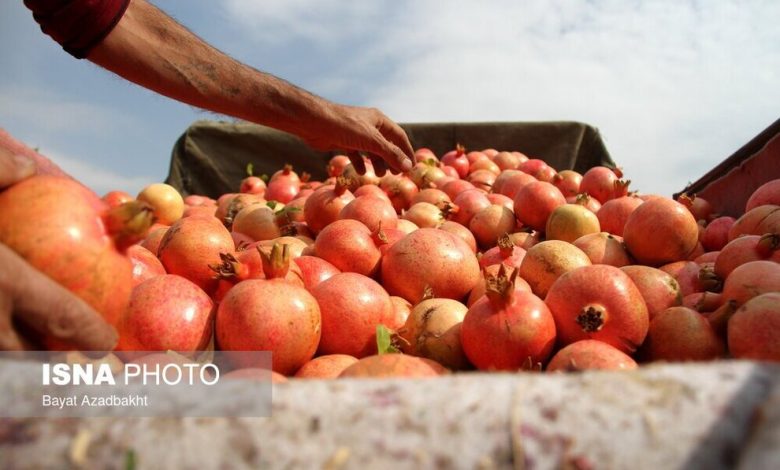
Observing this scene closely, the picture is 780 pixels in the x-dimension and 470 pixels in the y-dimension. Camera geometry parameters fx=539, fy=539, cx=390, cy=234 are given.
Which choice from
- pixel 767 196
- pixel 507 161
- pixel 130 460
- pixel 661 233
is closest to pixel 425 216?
pixel 661 233

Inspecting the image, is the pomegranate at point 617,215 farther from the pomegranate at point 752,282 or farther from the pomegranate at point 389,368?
the pomegranate at point 389,368

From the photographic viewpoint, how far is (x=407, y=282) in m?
2.50

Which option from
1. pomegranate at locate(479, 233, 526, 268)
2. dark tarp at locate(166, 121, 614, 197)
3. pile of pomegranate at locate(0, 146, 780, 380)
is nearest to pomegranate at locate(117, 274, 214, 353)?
pile of pomegranate at locate(0, 146, 780, 380)

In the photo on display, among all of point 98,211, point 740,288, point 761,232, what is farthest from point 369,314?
point 761,232

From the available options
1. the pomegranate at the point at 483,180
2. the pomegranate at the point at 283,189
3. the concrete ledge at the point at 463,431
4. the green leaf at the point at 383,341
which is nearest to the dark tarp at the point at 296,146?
the pomegranate at the point at 283,189

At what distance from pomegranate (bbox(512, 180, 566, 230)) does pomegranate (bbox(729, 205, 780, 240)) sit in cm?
100

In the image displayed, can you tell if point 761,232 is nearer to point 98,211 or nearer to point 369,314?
point 369,314

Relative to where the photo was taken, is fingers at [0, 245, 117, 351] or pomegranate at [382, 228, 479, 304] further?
pomegranate at [382, 228, 479, 304]

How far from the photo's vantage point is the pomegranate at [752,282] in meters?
1.87

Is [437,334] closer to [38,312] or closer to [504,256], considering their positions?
[504,256]

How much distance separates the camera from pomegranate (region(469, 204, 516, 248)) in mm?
3449

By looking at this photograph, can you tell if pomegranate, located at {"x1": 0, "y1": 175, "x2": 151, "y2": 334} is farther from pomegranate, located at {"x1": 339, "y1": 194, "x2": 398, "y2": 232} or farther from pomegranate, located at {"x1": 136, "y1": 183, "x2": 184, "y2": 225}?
pomegranate, located at {"x1": 136, "y1": 183, "x2": 184, "y2": 225}

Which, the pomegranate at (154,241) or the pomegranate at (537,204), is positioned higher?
the pomegranate at (537,204)

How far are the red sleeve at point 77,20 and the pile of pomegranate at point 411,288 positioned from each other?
837 millimetres
